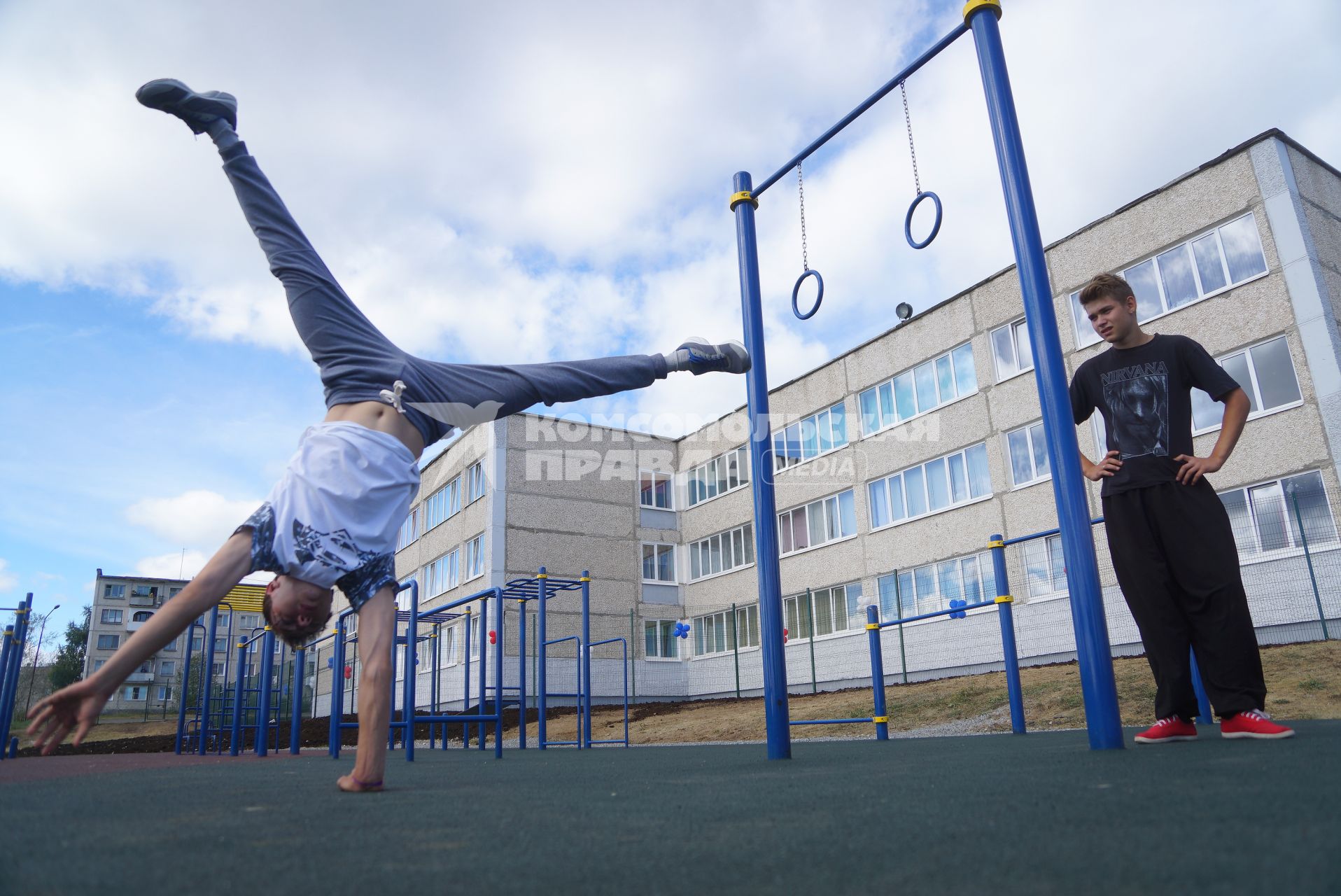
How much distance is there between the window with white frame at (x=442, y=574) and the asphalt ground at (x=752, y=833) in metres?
21.6

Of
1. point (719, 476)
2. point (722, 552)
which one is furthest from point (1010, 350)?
point (722, 552)

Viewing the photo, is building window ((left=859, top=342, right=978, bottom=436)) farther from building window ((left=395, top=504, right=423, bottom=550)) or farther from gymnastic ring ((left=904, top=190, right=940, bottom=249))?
building window ((left=395, top=504, right=423, bottom=550))

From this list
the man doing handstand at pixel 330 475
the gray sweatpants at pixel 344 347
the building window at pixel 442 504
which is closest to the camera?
the man doing handstand at pixel 330 475

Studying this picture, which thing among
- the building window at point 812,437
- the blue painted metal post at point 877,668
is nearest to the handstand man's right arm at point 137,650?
the blue painted metal post at point 877,668

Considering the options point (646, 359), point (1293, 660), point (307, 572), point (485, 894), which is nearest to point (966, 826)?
point (485, 894)

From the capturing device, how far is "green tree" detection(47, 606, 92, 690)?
48281mm

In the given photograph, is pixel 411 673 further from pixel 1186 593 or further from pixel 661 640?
pixel 661 640

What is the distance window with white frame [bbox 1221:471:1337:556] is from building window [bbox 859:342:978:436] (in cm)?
487

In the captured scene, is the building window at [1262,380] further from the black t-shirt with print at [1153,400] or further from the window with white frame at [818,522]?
the black t-shirt with print at [1153,400]

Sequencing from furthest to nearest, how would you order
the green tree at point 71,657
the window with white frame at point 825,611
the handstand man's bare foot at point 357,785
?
the green tree at point 71,657
the window with white frame at point 825,611
the handstand man's bare foot at point 357,785

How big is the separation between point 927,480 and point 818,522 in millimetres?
3205

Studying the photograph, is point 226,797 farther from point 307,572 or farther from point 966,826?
point 966,826

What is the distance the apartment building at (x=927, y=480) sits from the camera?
38.9 ft

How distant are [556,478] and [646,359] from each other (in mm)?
19218
